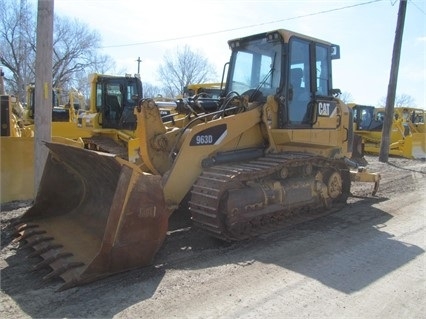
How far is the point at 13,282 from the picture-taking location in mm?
4082

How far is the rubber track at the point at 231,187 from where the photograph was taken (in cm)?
516

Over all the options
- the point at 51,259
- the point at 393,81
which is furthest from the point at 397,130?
the point at 51,259

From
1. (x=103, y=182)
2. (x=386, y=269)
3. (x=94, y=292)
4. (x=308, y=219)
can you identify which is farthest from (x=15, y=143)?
(x=386, y=269)

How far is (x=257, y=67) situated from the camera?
6961 millimetres

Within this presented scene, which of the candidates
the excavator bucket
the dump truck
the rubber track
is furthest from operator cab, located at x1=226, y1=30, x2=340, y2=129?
the dump truck

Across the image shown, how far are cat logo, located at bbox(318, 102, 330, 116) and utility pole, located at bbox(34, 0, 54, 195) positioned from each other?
435 cm

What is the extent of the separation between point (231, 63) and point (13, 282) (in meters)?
4.92

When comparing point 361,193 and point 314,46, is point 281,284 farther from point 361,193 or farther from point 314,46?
point 361,193

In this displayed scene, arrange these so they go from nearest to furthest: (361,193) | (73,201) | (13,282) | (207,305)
Answer: (207,305)
(13,282)
(73,201)
(361,193)

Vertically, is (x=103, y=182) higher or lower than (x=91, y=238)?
higher

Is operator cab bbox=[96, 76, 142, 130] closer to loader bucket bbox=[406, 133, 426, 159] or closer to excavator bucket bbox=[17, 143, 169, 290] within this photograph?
excavator bucket bbox=[17, 143, 169, 290]

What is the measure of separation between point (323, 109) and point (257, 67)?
1.38 m

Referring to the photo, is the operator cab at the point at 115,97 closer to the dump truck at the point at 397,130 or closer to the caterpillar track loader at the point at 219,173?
the caterpillar track loader at the point at 219,173

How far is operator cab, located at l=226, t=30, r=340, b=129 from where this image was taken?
6.51 metres
